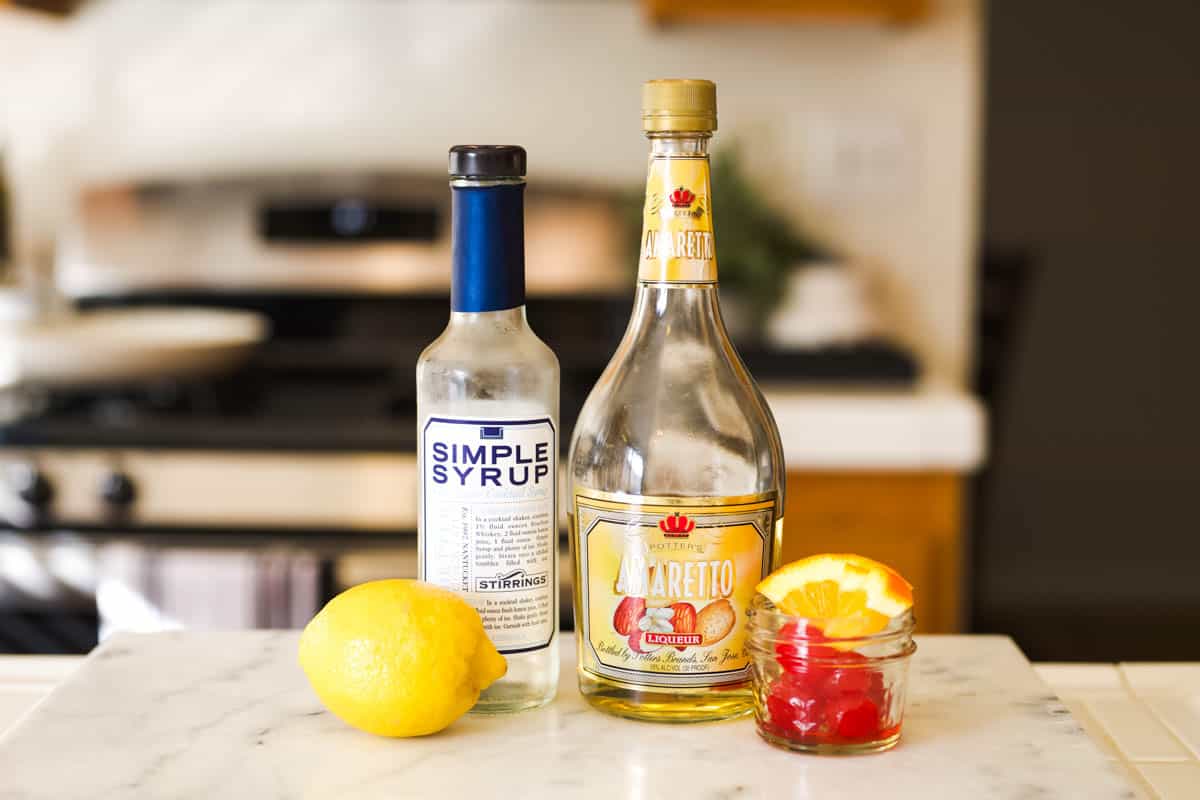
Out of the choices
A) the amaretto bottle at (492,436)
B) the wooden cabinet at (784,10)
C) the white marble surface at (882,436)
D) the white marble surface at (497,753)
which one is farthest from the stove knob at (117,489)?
the amaretto bottle at (492,436)

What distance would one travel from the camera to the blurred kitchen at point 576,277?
1.99 m

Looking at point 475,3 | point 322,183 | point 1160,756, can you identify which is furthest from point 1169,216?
point 1160,756

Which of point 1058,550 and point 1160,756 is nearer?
point 1160,756

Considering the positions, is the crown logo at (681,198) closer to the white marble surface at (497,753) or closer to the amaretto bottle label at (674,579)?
the amaretto bottle label at (674,579)

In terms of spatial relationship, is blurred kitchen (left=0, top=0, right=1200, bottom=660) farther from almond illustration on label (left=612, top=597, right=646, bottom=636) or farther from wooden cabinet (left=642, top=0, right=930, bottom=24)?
almond illustration on label (left=612, top=597, right=646, bottom=636)

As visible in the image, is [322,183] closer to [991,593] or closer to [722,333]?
[991,593]

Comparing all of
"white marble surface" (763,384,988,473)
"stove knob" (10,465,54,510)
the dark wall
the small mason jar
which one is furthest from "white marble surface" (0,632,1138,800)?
the dark wall

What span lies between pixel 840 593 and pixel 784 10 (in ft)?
5.99

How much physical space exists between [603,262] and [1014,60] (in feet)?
2.59

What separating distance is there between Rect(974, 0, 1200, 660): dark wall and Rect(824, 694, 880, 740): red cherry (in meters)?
1.83

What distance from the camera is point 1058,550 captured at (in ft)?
7.72

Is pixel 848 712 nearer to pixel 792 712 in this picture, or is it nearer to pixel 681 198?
pixel 792 712

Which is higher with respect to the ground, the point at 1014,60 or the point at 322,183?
the point at 1014,60

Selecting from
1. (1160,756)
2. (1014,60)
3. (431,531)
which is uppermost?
(1014,60)
